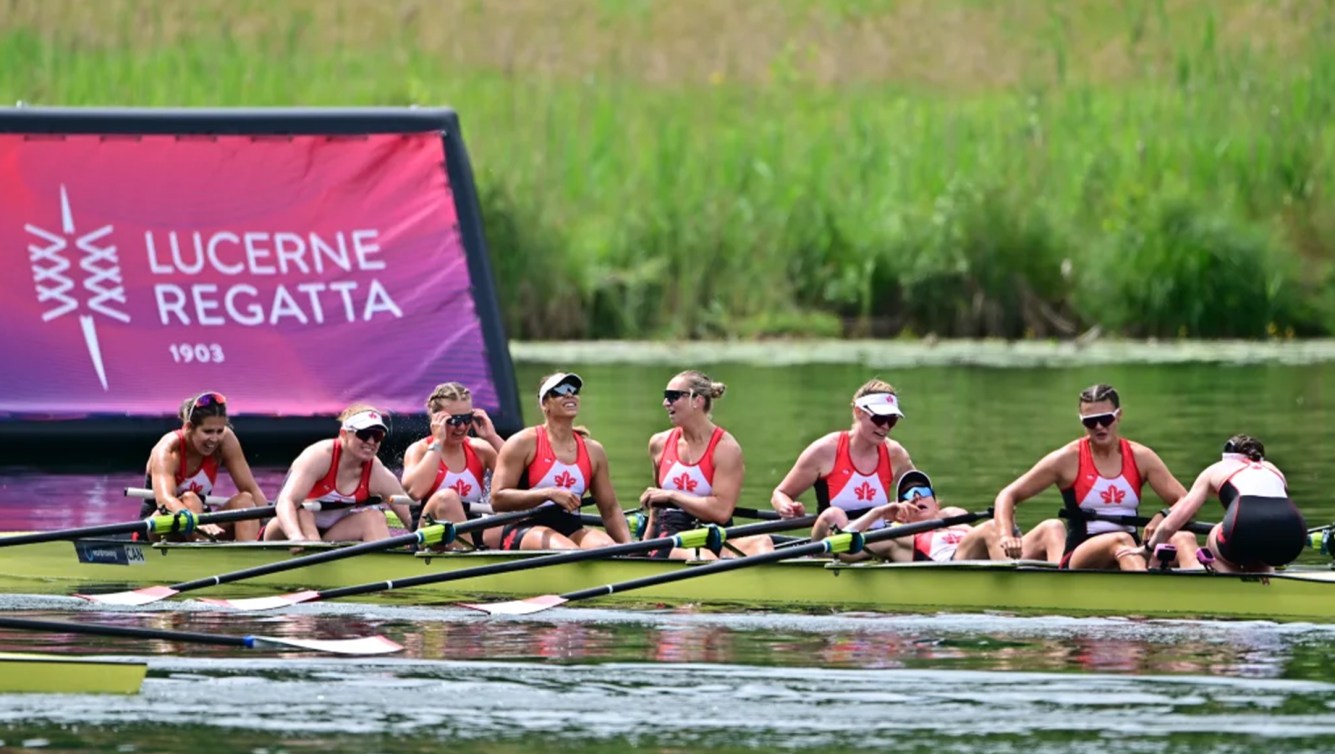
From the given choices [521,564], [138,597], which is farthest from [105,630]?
[521,564]

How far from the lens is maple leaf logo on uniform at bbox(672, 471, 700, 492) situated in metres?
14.8

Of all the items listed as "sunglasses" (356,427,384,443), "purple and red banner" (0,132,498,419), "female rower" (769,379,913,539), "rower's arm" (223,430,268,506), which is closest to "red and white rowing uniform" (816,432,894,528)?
"female rower" (769,379,913,539)

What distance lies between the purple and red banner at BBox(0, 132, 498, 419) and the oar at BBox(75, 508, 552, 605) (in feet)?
19.5

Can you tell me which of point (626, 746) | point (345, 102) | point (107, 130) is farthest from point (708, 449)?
point (345, 102)

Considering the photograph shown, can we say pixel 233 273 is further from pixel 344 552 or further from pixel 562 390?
pixel 562 390

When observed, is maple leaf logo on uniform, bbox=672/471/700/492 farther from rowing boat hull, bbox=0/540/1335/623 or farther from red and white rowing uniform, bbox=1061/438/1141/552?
red and white rowing uniform, bbox=1061/438/1141/552

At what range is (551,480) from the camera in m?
14.8

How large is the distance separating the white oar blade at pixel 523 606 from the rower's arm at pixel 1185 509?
3201 millimetres

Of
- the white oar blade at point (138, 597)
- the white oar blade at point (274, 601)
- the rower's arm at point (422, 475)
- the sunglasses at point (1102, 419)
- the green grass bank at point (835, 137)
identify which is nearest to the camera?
the sunglasses at point (1102, 419)

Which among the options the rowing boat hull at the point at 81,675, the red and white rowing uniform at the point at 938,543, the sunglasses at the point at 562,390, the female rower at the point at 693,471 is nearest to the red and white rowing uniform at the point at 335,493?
the sunglasses at the point at 562,390

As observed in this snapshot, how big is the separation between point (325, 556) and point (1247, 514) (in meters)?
5.10

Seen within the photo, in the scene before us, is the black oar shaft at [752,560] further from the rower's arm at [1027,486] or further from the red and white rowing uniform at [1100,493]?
the red and white rowing uniform at [1100,493]

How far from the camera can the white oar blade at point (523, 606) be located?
13781 millimetres

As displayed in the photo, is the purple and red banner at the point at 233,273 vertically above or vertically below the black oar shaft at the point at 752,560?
above
